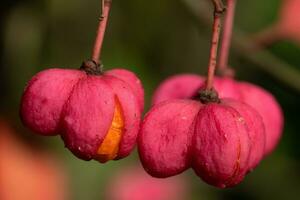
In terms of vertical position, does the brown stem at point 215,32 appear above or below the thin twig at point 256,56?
above

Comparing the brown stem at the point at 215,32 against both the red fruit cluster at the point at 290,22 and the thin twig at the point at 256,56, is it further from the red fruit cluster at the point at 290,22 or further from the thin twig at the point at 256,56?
the red fruit cluster at the point at 290,22

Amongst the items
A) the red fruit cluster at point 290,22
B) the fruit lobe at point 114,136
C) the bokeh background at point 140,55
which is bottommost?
the bokeh background at point 140,55

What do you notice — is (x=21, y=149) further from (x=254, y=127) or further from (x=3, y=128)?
(x=254, y=127)

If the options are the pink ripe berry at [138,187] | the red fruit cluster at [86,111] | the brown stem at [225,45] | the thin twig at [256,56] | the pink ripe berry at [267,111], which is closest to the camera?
the red fruit cluster at [86,111]

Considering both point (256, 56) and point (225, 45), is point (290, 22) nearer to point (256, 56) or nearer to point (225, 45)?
point (256, 56)

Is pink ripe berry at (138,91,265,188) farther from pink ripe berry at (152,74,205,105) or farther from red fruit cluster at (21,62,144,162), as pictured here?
pink ripe berry at (152,74,205,105)

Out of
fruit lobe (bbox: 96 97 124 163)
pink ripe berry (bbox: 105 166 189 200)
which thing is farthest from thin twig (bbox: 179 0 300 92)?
fruit lobe (bbox: 96 97 124 163)

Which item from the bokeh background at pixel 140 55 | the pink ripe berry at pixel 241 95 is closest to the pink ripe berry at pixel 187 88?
the pink ripe berry at pixel 241 95

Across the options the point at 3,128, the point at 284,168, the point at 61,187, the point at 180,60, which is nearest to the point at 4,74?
the point at 3,128
